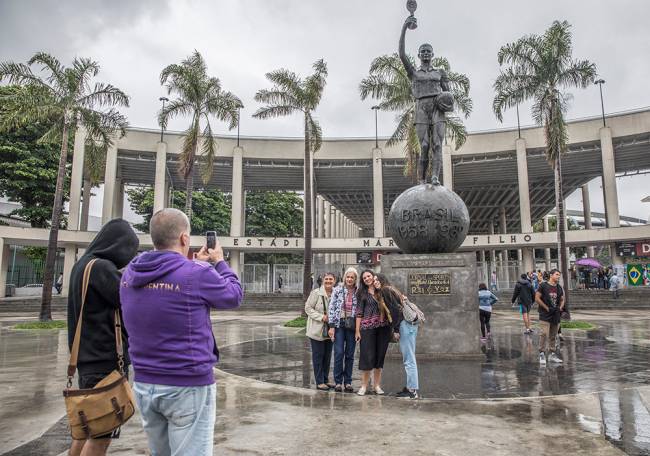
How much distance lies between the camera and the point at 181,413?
2.04 meters

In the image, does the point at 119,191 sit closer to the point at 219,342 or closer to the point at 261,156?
the point at 261,156

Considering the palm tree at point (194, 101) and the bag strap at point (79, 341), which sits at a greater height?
the palm tree at point (194, 101)

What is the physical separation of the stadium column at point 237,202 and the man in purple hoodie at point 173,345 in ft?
99.7

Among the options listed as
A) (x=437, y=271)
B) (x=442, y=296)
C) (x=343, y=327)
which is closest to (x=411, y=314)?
(x=343, y=327)

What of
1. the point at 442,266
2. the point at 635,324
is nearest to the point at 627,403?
the point at 442,266

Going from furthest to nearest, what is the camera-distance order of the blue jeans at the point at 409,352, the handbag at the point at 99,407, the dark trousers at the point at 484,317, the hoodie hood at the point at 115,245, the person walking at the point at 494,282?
the person walking at the point at 494,282, the dark trousers at the point at 484,317, the blue jeans at the point at 409,352, the hoodie hood at the point at 115,245, the handbag at the point at 99,407

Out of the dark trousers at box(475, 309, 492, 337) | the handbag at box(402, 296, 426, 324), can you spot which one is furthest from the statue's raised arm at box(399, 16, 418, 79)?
the dark trousers at box(475, 309, 492, 337)

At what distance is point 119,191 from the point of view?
117ft

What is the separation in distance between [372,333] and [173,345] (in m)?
3.93

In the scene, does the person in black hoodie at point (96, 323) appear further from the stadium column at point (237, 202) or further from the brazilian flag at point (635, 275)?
the brazilian flag at point (635, 275)

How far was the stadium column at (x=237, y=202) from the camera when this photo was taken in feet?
106

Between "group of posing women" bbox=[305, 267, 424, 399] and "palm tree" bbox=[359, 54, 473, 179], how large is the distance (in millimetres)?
15120

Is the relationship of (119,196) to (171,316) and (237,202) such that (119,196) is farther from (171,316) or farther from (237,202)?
(171,316)

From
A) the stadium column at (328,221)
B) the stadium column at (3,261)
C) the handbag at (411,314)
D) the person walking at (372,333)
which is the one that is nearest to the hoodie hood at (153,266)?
the person walking at (372,333)
